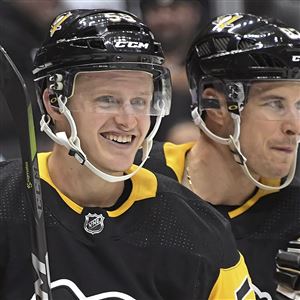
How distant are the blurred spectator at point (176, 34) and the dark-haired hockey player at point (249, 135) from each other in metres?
0.23

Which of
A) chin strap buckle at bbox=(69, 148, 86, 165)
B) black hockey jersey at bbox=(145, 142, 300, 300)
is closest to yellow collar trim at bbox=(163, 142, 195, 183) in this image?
black hockey jersey at bbox=(145, 142, 300, 300)

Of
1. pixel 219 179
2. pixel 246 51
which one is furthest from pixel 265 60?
pixel 219 179

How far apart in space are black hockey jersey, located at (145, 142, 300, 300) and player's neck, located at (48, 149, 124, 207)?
1.09 feet

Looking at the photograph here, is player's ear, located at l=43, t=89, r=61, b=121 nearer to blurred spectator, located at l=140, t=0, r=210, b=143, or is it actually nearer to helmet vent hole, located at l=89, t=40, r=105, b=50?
helmet vent hole, located at l=89, t=40, r=105, b=50

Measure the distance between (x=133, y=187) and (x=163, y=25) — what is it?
2.26ft

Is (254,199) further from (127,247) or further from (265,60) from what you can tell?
(127,247)

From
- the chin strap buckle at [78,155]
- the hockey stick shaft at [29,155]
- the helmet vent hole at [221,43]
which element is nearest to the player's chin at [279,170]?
the helmet vent hole at [221,43]

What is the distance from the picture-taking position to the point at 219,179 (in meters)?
1.66

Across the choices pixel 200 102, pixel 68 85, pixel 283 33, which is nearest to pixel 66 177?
pixel 68 85

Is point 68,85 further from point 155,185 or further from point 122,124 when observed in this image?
point 155,185

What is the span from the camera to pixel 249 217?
1.63 meters

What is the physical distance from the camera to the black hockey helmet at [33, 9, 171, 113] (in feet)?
4.21

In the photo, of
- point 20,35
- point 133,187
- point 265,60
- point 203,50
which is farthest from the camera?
point 20,35

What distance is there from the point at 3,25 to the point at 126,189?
62 cm
